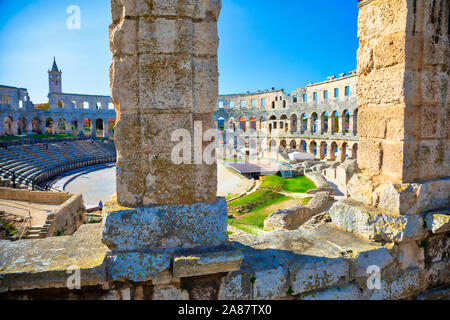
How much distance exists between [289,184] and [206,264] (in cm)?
1692

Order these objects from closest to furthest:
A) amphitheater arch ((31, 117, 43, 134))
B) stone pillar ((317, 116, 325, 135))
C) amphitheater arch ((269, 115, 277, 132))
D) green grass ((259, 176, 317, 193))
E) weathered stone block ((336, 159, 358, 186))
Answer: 1. green grass ((259, 176, 317, 193))
2. weathered stone block ((336, 159, 358, 186))
3. stone pillar ((317, 116, 325, 135))
4. amphitheater arch ((269, 115, 277, 132))
5. amphitheater arch ((31, 117, 43, 134))

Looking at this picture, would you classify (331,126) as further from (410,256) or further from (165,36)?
(165,36)

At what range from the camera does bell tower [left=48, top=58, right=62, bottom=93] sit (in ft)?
150

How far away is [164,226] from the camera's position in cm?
225

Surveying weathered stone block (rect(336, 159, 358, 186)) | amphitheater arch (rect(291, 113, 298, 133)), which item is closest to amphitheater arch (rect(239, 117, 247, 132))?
amphitheater arch (rect(291, 113, 298, 133))

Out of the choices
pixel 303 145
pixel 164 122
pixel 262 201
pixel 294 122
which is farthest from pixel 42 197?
pixel 294 122

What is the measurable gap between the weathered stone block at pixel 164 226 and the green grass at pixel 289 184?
14.6 meters

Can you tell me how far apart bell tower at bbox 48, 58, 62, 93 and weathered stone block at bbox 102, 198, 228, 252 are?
2048 inches

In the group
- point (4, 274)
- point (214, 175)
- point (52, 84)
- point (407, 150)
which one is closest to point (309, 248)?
point (214, 175)

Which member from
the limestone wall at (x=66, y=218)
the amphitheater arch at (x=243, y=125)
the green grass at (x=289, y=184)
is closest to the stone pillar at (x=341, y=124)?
the green grass at (x=289, y=184)

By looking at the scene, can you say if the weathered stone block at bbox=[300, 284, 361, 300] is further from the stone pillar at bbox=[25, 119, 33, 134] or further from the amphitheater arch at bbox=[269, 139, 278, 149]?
the stone pillar at bbox=[25, 119, 33, 134]

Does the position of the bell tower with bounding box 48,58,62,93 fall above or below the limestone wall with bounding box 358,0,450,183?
above

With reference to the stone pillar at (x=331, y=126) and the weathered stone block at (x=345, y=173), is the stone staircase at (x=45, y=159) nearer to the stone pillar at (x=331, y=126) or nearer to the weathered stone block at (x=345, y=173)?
the weathered stone block at (x=345, y=173)
